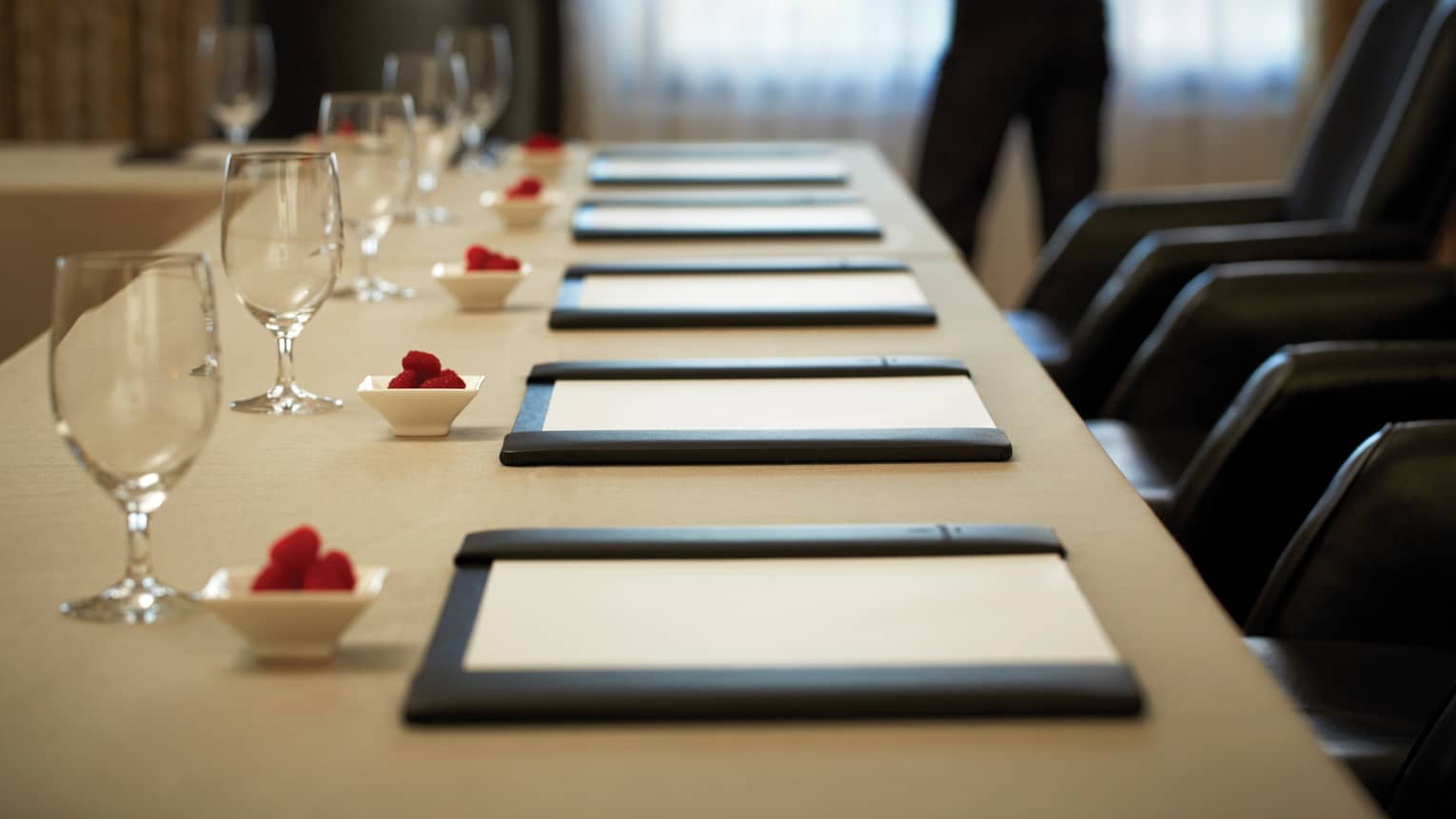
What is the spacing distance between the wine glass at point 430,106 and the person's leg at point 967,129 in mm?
1901

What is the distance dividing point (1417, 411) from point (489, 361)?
95 cm

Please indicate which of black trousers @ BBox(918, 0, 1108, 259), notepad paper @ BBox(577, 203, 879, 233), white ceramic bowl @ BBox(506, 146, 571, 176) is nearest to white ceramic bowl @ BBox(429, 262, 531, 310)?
notepad paper @ BBox(577, 203, 879, 233)

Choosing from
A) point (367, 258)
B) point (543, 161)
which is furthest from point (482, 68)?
point (367, 258)

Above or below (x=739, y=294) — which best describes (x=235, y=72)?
above

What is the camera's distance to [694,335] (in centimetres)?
146

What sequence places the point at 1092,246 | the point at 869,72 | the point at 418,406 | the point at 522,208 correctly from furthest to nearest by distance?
the point at 869,72, the point at 1092,246, the point at 522,208, the point at 418,406

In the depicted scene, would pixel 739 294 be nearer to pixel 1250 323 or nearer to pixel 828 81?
pixel 1250 323

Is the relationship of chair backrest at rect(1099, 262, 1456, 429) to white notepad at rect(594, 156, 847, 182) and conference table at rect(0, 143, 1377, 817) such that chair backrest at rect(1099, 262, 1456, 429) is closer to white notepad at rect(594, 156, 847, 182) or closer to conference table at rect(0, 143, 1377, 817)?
white notepad at rect(594, 156, 847, 182)

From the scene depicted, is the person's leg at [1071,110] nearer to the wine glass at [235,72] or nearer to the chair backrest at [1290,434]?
the wine glass at [235,72]

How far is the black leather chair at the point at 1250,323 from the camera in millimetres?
2117

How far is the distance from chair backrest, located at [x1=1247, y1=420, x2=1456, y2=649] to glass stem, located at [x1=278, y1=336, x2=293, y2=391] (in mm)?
843

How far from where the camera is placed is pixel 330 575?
738mm

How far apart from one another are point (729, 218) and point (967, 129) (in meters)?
1.92

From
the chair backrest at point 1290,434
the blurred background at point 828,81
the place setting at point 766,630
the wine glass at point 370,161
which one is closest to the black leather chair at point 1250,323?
the chair backrest at point 1290,434
